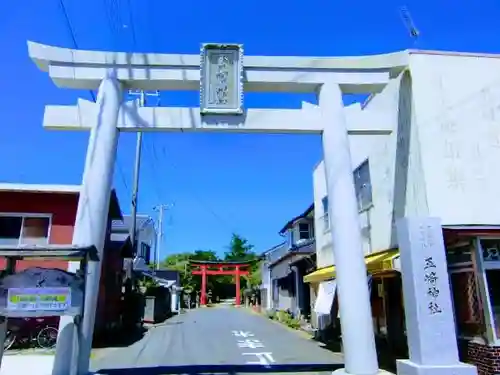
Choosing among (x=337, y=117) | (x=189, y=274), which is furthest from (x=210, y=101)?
(x=189, y=274)

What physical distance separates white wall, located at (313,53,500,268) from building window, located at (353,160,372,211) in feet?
5.54

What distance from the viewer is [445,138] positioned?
10.6 metres

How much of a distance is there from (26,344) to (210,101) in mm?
10959

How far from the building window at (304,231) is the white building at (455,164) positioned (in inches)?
692

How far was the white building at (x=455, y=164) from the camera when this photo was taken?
9.59m

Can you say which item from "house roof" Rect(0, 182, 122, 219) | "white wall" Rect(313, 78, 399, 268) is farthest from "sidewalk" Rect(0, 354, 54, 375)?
"white wall" Rect(313, 78, 399, 268)

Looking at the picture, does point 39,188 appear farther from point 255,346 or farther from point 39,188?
point 255,346

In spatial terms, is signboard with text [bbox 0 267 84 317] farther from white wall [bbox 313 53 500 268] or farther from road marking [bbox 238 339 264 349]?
road marking [bbox 238 339 264 349]

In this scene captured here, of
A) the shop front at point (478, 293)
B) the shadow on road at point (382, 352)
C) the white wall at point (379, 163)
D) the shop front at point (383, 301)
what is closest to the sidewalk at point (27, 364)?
the shadow on road at point (382, 352)

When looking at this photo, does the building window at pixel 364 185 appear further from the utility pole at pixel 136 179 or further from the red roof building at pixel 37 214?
the utility pole at pixel 136 179

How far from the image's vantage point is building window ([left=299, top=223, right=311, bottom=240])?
29708mm

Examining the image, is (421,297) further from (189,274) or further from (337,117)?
(189,274)

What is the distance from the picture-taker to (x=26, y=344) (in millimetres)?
14414

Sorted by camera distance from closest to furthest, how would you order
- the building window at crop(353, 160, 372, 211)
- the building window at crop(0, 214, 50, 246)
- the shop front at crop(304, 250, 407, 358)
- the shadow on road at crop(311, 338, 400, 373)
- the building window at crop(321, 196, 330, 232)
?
the shadow on road at crop(311, 338, 400, 373)
the shop front at crop(304, 250, 407, 358)
the building window at crop(353, 160, 372, 211)
the building window at crop(0, 214, 50, 246)
the building window at crop(321, 196, 330, 232)
